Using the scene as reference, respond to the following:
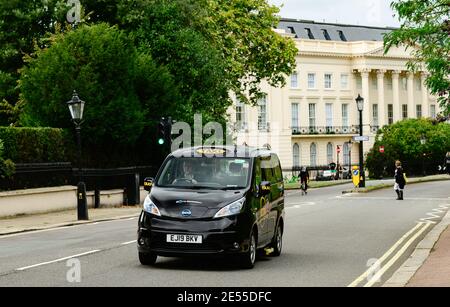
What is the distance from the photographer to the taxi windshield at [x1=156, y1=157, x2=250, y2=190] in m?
16.2

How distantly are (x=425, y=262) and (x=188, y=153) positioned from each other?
4500 millimetres

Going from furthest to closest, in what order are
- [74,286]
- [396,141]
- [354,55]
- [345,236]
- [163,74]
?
[354,55] → [396,141] → [163,74] → [345,236] → [74,286]

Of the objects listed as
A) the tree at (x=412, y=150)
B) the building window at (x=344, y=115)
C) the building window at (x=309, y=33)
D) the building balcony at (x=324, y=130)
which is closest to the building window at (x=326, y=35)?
the building window at (x=309, y=33)

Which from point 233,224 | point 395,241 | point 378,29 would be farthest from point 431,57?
A: point 378,29

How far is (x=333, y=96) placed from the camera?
115375 mm

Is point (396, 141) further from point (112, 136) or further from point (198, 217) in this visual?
point (198, 217)

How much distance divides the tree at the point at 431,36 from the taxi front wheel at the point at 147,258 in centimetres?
816

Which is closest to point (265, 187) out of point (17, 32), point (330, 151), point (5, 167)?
point (5, 167)

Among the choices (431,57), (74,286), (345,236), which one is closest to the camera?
(74,286)

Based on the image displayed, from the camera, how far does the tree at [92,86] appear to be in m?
37.2

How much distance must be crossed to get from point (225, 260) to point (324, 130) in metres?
97.9

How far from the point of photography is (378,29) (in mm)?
126875

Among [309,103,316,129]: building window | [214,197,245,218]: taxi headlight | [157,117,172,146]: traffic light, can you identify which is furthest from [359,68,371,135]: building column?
[214,197,245,218]: taxi headlight

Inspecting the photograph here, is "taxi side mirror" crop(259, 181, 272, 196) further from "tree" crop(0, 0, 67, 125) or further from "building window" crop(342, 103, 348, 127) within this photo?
"building window" crop(342, 103, 348, 127)
